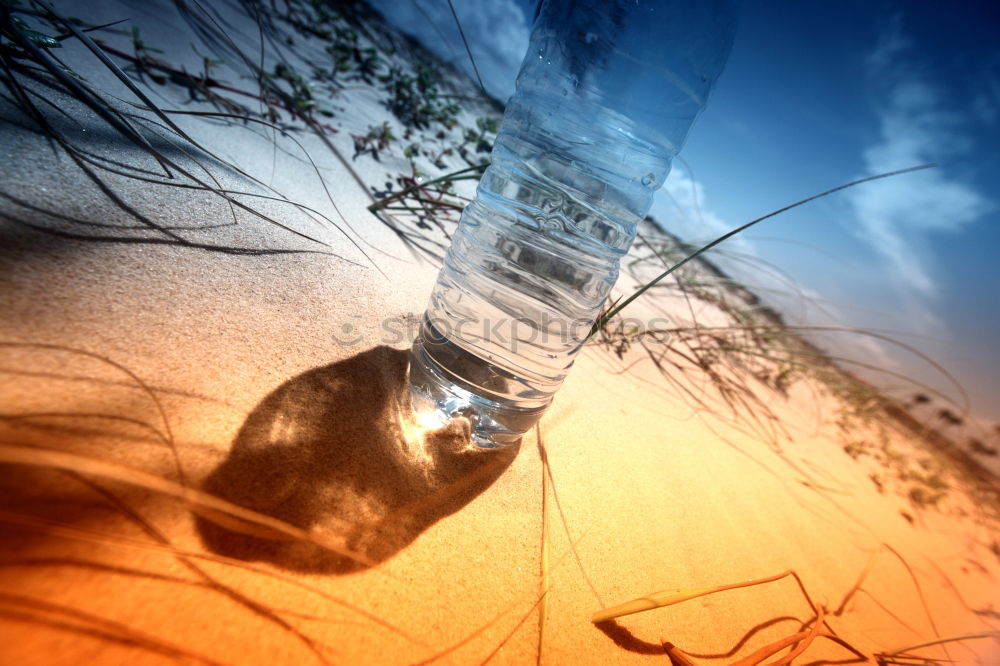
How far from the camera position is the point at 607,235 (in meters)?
1.16

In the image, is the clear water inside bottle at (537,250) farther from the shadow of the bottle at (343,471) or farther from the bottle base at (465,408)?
the shadow of the bottle at (343,471)

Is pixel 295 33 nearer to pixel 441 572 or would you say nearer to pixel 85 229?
pixel 85 229

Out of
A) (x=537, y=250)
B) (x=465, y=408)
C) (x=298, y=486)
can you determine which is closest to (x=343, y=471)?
(x=298, y=486)

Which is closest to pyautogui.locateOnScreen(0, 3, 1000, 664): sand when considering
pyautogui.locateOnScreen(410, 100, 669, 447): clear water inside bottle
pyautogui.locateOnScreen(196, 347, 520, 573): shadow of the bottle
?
pyautogui.locateOnScreen(196, 347, 520, 573): shadow of the bottle

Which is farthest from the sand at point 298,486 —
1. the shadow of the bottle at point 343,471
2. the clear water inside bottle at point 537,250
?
the clear water inside bottle at point 537,250

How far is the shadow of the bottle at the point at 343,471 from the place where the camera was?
56 cm

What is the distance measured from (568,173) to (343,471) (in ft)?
2.98

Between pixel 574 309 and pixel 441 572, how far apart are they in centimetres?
77

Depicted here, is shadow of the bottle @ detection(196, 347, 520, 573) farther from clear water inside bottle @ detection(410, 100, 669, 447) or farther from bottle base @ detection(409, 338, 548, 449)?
clear water inside bottle @ detection(410, 100, 669, 447)

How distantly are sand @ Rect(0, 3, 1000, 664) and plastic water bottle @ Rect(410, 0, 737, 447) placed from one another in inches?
7.8

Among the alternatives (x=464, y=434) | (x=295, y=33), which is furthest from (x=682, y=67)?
(x=295, y=33)

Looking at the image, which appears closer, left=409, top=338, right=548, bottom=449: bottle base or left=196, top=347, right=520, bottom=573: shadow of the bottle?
left=196, top=347, right=520, bottom=573: shadow of the bottle

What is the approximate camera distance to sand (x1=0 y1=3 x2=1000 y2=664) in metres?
0.47

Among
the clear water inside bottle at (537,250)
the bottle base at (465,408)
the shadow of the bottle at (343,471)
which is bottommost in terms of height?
the shadow of the bottle at (343,471)
